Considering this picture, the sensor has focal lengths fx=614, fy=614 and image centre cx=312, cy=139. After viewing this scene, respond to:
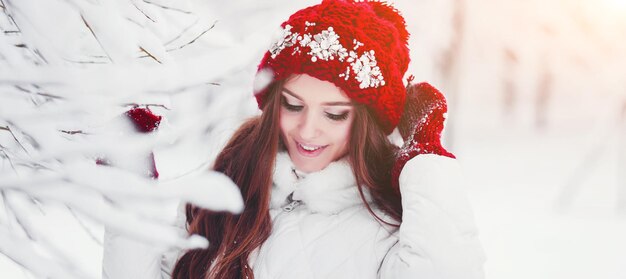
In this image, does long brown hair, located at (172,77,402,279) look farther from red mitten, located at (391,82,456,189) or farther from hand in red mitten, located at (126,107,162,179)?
hand in red mitten, located at (126,107,162,179)

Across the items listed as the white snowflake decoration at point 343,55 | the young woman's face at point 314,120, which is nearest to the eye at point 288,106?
the young woman's face at point 314,120

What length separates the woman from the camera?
4.08 feet

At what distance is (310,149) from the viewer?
→ 1.36 m


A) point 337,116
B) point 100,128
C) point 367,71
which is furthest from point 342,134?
point 100,128

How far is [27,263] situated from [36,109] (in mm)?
183

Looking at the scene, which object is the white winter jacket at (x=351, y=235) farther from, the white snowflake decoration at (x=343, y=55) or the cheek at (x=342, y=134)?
the white snowflake decoration at (x=343, y=55)

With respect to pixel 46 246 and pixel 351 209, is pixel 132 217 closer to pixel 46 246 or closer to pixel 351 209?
pixel 46 246

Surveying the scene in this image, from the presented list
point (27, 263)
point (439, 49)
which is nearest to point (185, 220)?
point (27, 263)

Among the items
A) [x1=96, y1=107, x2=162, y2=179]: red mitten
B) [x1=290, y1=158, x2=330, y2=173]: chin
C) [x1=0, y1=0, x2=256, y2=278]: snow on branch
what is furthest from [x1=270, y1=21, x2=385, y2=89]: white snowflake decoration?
[x1=0, y1=0, x2=256, y2=278]: snow on branch

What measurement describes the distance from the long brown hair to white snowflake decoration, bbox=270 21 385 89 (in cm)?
8

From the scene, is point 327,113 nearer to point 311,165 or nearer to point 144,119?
point 311,165

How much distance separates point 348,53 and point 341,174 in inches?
11.0

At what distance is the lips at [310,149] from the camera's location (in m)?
1.36

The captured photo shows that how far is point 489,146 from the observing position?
4430mm
